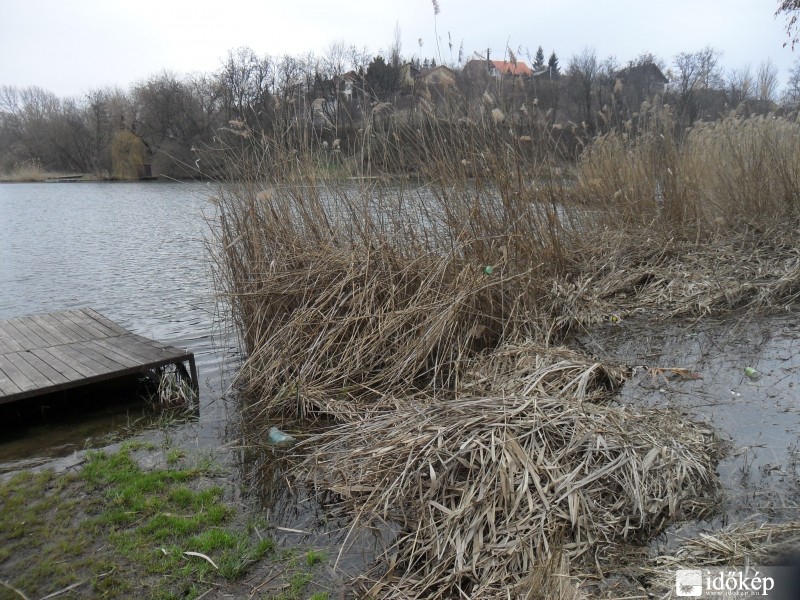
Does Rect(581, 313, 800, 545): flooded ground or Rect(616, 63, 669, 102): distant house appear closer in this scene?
Rect(581, 313, 800, 545): flooded ground

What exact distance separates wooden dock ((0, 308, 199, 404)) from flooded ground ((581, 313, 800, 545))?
3358 millimetres

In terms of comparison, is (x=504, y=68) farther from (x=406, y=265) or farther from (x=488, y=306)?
(x=488, y=306)

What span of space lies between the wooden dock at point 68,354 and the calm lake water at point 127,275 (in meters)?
0.32

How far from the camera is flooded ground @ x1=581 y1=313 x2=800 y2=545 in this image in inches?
110

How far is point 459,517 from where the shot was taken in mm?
2506

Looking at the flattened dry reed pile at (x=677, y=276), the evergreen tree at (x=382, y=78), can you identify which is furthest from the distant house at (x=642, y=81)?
the evergreen tree at (x=382, y=78)

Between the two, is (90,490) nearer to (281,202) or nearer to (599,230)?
(281,202)

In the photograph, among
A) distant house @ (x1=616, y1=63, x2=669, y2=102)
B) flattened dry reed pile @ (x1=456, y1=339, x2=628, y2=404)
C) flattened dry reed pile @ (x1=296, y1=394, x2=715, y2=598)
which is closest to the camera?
flattened dry reed pile @ (x1=296, y1=394, x2=715, y2=598)

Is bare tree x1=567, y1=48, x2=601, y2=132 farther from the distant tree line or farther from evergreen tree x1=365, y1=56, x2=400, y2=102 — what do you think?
evergreen tree x1=365, y1=56, x2=400, y2=102

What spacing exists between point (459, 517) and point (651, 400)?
1806mm

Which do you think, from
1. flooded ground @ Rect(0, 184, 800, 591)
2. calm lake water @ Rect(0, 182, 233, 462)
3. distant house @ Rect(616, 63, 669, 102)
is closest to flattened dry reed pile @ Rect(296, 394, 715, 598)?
flooded ground @ Rect(0, 184, 800, 591)

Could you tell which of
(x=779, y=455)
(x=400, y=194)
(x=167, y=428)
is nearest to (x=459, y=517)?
(x=779, y=455)

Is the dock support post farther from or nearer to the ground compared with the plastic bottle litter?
farther from the ground

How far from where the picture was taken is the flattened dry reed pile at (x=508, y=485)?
2396mm
